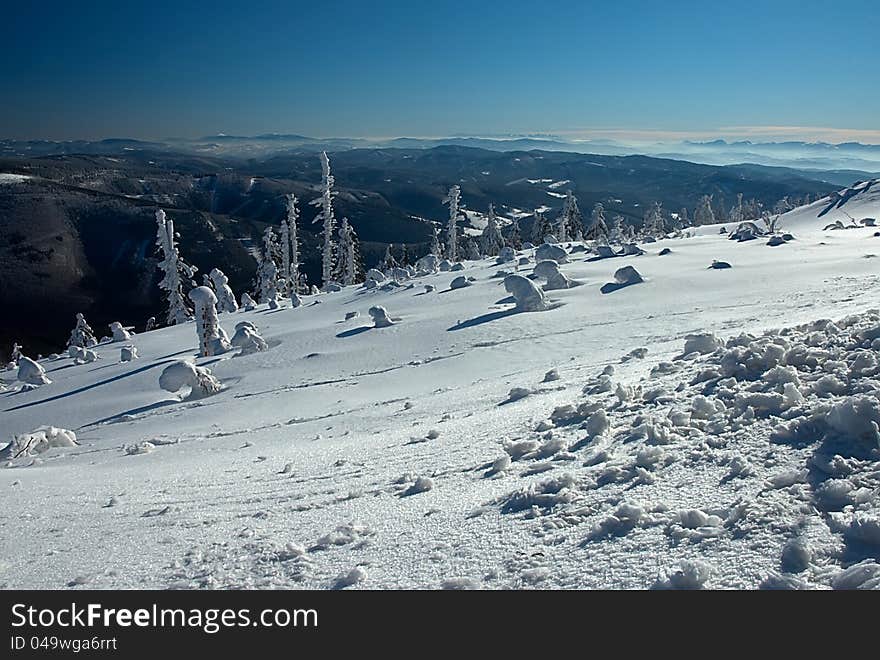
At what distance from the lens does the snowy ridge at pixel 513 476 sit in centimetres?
341

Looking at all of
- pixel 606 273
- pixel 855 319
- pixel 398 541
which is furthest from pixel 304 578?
pixel 606 273

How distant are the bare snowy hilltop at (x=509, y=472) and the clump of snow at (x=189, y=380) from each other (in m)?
Answer: 1.08

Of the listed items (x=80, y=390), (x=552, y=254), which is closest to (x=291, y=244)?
(x=552, y=254)

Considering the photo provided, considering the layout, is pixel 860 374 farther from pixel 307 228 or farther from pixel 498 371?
pixel 307 228

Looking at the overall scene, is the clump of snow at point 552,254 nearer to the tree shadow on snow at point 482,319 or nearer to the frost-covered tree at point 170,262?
the tree shadow on snow at point 482,319

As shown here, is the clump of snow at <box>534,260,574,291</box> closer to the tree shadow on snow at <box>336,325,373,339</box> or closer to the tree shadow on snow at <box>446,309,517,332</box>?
the tree shadow on snow at <box>446,309,517,332</box>

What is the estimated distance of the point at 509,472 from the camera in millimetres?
5008

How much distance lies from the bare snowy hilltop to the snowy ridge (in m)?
0.02

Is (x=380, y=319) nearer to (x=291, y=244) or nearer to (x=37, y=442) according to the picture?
(x=37, y=442)

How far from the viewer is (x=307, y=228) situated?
176m

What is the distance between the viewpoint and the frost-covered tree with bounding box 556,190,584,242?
6068 centimetres

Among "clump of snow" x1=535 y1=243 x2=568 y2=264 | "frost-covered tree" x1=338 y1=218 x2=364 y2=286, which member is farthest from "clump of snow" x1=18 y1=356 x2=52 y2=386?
"frost-covered tree" x1=338 y1=218 x2=364 y2=286

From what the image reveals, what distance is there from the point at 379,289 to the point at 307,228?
157270 millimetres

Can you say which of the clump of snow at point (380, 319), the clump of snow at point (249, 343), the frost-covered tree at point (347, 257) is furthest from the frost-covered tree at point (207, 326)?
the frost-covered tree at point (347, 257)
